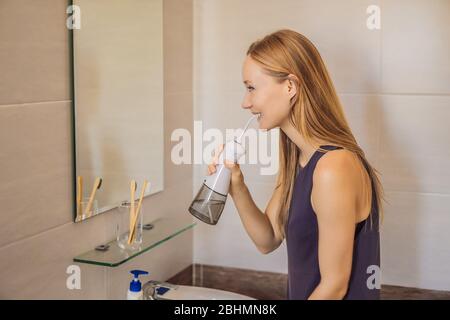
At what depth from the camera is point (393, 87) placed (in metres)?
1.36

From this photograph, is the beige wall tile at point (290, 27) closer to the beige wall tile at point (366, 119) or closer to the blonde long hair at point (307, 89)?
the beige wall tile at point (366, 119)

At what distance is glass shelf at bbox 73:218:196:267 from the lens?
1106 millimetres

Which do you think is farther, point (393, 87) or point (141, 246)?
point (393, 87)

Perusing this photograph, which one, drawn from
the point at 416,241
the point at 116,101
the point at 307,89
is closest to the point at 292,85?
the point at 307,89

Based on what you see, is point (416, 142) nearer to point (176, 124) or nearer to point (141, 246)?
point (176, 124)

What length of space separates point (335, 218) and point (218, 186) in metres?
0.28

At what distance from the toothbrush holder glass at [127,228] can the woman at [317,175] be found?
0.82 ft

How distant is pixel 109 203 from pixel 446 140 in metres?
0.77

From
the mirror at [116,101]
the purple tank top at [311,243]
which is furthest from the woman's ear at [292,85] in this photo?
the mirror at [116,101]

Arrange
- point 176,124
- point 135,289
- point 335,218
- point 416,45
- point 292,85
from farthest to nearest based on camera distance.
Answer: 1. point 176,124
2. point 416,45
3. point 135,289
4. point 292,85
5. point 335,218

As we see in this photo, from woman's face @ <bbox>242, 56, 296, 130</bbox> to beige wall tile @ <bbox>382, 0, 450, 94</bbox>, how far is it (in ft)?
1.54

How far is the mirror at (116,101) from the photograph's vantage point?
3.54ft

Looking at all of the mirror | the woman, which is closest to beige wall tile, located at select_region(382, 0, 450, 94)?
the woman

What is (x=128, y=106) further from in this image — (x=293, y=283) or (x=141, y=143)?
(x=293, y=283)
